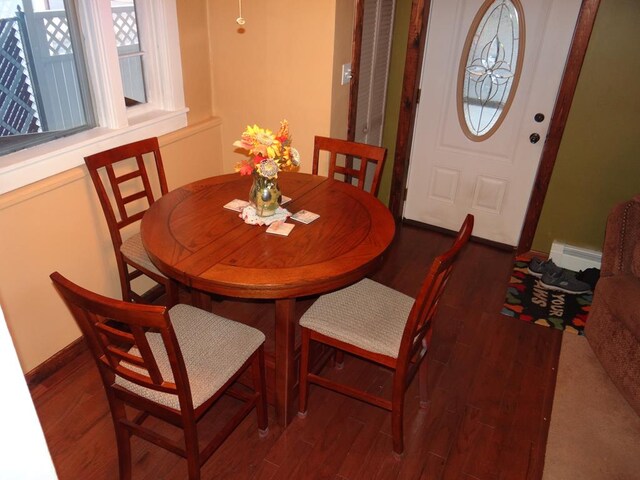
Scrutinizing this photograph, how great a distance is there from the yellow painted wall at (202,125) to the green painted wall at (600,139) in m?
1.51

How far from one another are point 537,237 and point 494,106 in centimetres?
100

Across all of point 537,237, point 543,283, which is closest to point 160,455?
point 543,283

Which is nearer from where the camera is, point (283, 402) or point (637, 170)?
point (283, 402)

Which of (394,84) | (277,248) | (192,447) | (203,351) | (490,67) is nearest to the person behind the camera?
(192,447)

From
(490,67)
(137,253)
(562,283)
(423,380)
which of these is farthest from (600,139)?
(137,253)

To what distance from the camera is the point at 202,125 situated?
124 inches

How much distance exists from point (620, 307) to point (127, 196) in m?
2.57

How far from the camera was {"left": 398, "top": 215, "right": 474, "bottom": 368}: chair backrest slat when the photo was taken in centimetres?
164

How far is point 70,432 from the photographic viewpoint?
7.02ft

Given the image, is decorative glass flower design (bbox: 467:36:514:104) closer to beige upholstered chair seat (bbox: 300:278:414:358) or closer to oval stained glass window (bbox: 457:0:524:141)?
oval stained glass window (bbox: 457:0:524:141)

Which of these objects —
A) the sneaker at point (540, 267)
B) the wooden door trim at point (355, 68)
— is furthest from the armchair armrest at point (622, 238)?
the wooden door trim at point (355, 68)

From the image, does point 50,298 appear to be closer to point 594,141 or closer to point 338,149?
point 338,149

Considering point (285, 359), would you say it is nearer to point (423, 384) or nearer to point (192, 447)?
point (192, 447)

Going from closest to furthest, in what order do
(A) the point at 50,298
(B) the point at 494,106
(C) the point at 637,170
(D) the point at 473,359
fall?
(A) the point at 50,298
(D) the point at 473,359
(C) the point at 637,170
(B) the point at 494,106
